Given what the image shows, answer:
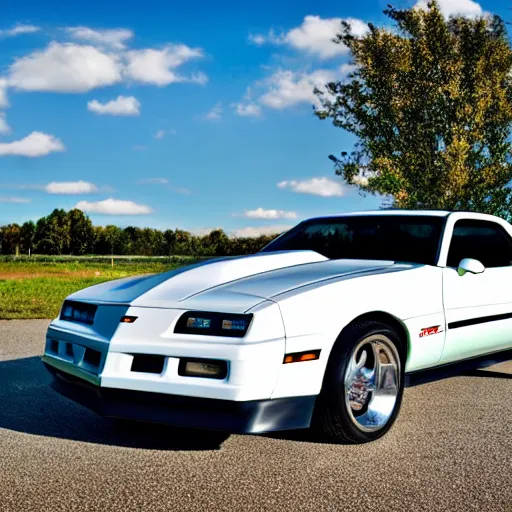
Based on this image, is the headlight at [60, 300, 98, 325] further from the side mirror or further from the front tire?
the side mirror

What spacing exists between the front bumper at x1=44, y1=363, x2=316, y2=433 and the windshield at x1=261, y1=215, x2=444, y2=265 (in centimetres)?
175

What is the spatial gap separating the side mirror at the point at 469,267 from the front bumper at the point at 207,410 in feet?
6.04

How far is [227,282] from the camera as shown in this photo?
4.55 metres

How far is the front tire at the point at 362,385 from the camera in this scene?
423 cm

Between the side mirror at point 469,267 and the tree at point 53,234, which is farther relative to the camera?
the tree at point 53,234

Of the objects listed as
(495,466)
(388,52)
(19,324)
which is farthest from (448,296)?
(388,52)

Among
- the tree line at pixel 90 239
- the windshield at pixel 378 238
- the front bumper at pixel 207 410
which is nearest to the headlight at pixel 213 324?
the front bumper at pixel 207 410

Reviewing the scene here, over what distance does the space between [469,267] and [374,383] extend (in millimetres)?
1287

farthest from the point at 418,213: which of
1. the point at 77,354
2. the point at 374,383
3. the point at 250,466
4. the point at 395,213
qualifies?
the point at 77,354

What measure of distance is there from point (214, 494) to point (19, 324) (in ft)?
29.5

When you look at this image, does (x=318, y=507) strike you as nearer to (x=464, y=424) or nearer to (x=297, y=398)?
(x=297, y=398)

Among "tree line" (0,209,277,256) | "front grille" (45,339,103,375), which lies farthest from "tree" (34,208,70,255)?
"front grille" (45,339,103,375)

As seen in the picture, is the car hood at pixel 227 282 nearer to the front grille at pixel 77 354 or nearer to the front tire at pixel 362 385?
the front grille at pixel 77 354

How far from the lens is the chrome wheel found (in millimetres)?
4535
